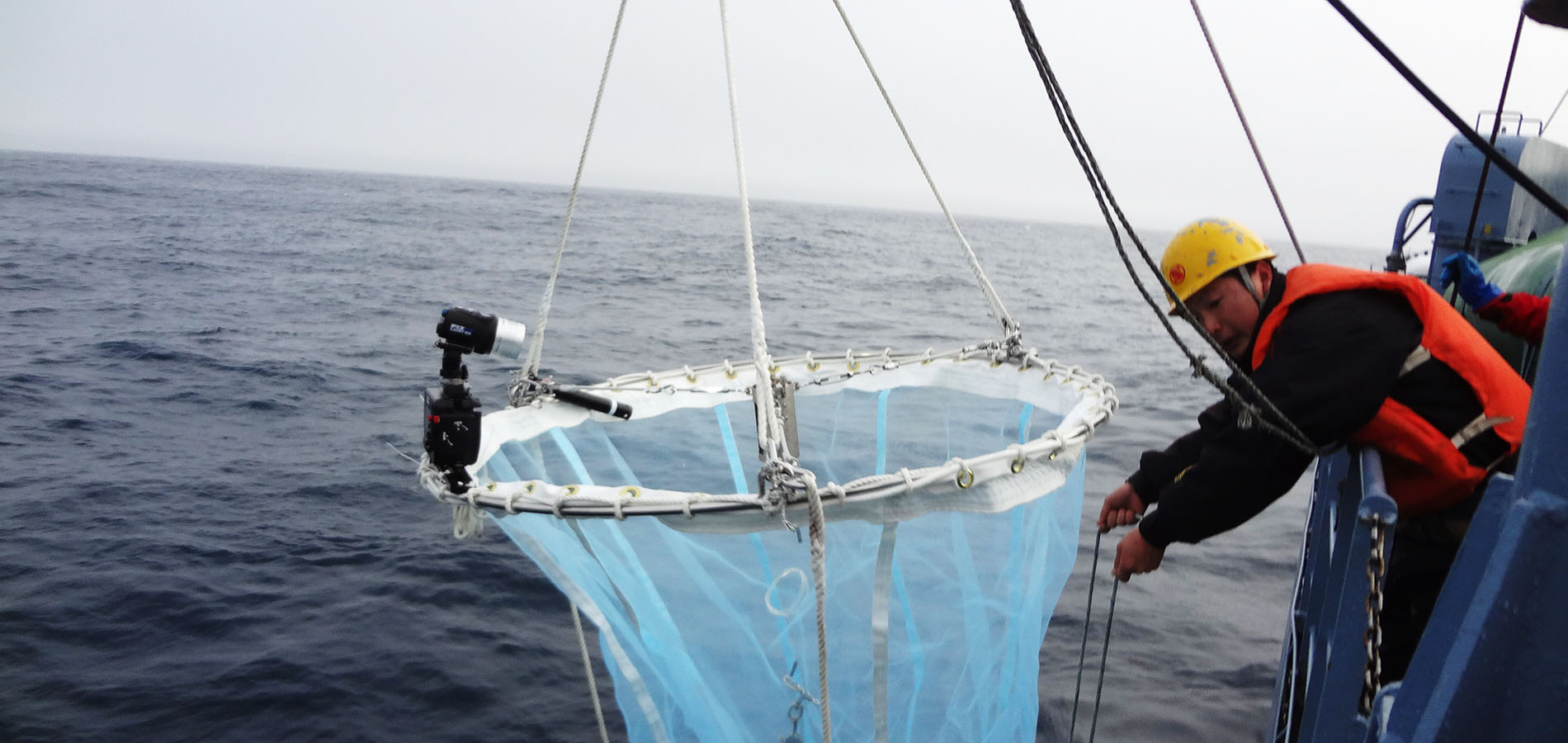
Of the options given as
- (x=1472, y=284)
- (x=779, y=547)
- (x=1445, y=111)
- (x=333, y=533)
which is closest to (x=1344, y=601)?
(x=1445, y=111)

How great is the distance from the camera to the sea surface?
505 cm

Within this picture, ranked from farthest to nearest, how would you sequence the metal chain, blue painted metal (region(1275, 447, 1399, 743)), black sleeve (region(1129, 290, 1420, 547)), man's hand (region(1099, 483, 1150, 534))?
man's hand (region(1099, 483, 1150, 534)), black sleeve (region(1129, 290, 1420, 547)), blue painted metal (region(1275, 447, 1399, 743)), the metal chain

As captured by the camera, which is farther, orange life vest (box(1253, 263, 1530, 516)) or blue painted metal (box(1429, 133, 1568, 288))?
blue painted metal (box(1429, 133, 1568, 288))

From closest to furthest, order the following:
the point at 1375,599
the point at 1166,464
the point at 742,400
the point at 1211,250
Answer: the point at 1375,599 < the point at 1211,250 < the point at 1166,464 < the point at 742,400

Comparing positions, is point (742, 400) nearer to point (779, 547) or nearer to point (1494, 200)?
point (779, 547)

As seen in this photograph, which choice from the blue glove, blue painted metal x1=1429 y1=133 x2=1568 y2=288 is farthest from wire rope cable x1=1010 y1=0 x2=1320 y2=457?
blue painted metal x1=1429 y1=133 x2=1568 y2=288

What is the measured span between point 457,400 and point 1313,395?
6.90 feet

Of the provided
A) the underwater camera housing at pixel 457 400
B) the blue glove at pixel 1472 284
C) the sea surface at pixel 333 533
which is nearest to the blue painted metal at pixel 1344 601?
the blue glove at pixel 1472 284

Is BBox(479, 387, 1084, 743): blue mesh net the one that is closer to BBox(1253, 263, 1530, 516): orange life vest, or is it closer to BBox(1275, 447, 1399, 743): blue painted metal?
BBox(1275, 447, 1399, 743): blue painted metal

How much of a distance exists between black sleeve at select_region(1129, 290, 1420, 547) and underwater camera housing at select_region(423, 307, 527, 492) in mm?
1798

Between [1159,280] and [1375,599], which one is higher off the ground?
[1159,280]

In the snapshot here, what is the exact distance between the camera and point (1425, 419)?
2047 millimetres

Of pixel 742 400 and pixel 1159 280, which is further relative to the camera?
pixel 742 400

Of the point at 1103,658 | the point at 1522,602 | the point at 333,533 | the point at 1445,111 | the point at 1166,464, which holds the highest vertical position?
the point at 1445,111
